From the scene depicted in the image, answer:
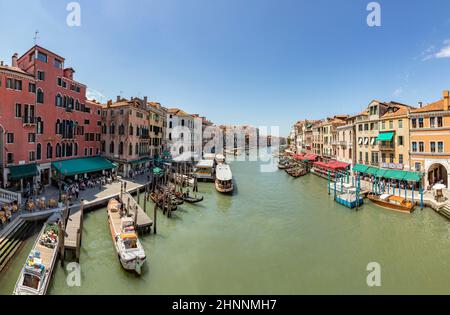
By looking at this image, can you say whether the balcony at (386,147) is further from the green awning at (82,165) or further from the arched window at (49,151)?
the arched window at (49,151)

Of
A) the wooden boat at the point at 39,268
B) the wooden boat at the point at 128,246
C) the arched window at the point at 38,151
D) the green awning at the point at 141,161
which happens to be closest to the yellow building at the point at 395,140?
the wooden boat at the point at 128,246

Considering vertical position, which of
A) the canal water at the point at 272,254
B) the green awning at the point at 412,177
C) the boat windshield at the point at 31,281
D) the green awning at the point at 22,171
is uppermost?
the green awning at the point at 22,171

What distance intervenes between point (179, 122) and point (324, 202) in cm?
3402

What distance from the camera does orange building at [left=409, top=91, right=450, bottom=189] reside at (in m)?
25.2

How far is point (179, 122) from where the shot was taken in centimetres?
4966

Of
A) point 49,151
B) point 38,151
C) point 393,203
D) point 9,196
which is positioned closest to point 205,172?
point 49,151

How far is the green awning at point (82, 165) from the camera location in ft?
84.2

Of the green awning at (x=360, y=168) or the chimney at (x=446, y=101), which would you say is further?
the green awning at (x=360, y=168)

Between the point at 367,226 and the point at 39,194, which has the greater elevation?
the point at 39,194

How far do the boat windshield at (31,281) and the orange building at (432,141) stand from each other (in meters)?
36.9

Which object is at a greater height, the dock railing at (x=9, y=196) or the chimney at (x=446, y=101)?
the chimney at (x=446, y=101)
